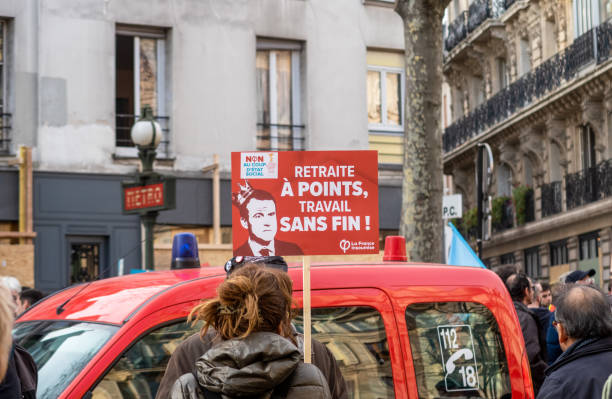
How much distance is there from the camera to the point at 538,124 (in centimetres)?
3594

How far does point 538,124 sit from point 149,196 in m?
24.0

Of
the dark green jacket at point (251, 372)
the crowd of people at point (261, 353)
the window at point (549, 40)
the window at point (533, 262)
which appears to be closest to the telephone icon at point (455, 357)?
the crowd of people at point (261, 353)

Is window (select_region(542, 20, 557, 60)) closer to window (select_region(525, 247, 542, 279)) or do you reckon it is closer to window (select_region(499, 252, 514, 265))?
window (select_region(525, 247, 542, 279))

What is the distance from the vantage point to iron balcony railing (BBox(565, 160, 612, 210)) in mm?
30344

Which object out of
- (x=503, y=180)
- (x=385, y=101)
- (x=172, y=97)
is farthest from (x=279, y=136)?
(x=503, y=180)

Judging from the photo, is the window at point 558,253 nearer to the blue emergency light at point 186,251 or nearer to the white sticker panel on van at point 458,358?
the blue emergency light at point 186,251

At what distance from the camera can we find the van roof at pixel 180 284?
16.7 ft

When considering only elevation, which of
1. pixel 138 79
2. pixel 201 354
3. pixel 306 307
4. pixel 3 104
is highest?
pixel 138 79

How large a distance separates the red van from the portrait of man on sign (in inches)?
5.9

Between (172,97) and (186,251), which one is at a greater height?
(172,97)

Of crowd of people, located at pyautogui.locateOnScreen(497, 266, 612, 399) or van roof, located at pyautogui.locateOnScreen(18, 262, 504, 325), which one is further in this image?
van roof, located at pyautogui.locateOnScreen(18, 262, 504, 325)

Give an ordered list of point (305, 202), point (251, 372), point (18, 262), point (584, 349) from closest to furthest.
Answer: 1. point (251, 372)
2. point (584, 349)
3. point (305, 202)
4. point (18, 262)

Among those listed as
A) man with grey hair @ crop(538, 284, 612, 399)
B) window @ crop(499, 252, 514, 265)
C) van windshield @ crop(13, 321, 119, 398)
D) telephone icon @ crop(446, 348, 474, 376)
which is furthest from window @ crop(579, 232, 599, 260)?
van windshield @ crop(13, 321, 119, 398)

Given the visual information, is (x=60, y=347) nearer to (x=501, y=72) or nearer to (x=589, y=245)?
(x=589, y=245)
